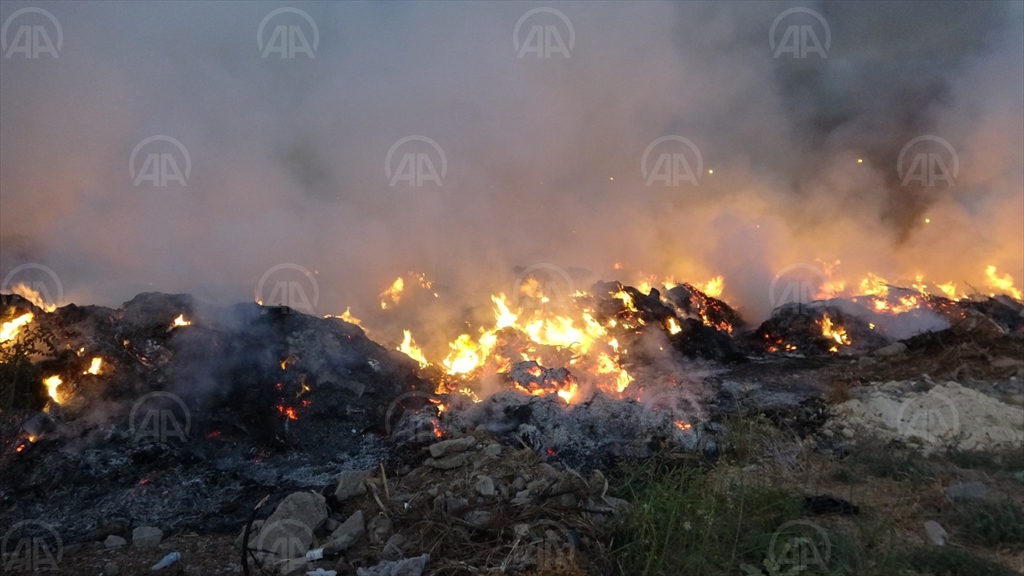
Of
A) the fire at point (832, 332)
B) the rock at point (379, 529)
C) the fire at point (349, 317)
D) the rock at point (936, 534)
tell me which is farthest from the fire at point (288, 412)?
the fire at point (832, 332)

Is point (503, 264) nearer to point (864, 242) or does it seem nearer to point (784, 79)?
point (864, 242)

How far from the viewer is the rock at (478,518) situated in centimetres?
489

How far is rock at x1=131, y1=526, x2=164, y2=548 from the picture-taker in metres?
5.16

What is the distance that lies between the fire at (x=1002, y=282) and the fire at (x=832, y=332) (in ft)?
17.9

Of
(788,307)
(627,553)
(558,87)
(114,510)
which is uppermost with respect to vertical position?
(558,87)

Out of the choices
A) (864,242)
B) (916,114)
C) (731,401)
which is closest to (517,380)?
(731,401)

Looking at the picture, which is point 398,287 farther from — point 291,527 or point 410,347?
point 291,527

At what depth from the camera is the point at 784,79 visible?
18734 mm

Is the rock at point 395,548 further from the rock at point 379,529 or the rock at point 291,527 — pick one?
the rock at point 291,527

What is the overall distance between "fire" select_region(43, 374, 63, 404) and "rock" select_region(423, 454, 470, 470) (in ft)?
16.4

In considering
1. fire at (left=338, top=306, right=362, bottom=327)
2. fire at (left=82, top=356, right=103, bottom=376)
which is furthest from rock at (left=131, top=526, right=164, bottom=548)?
fire at (left=338, top=306, right=362, bottom=327)

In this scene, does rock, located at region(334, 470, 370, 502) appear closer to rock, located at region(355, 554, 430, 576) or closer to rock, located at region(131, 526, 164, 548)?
rock, located at region(355, 554, 430, 576)

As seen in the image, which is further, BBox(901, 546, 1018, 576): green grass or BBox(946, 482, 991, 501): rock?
BBox(946, 482, 991, 501): rock

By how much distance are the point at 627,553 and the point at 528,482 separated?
4.63 ft
